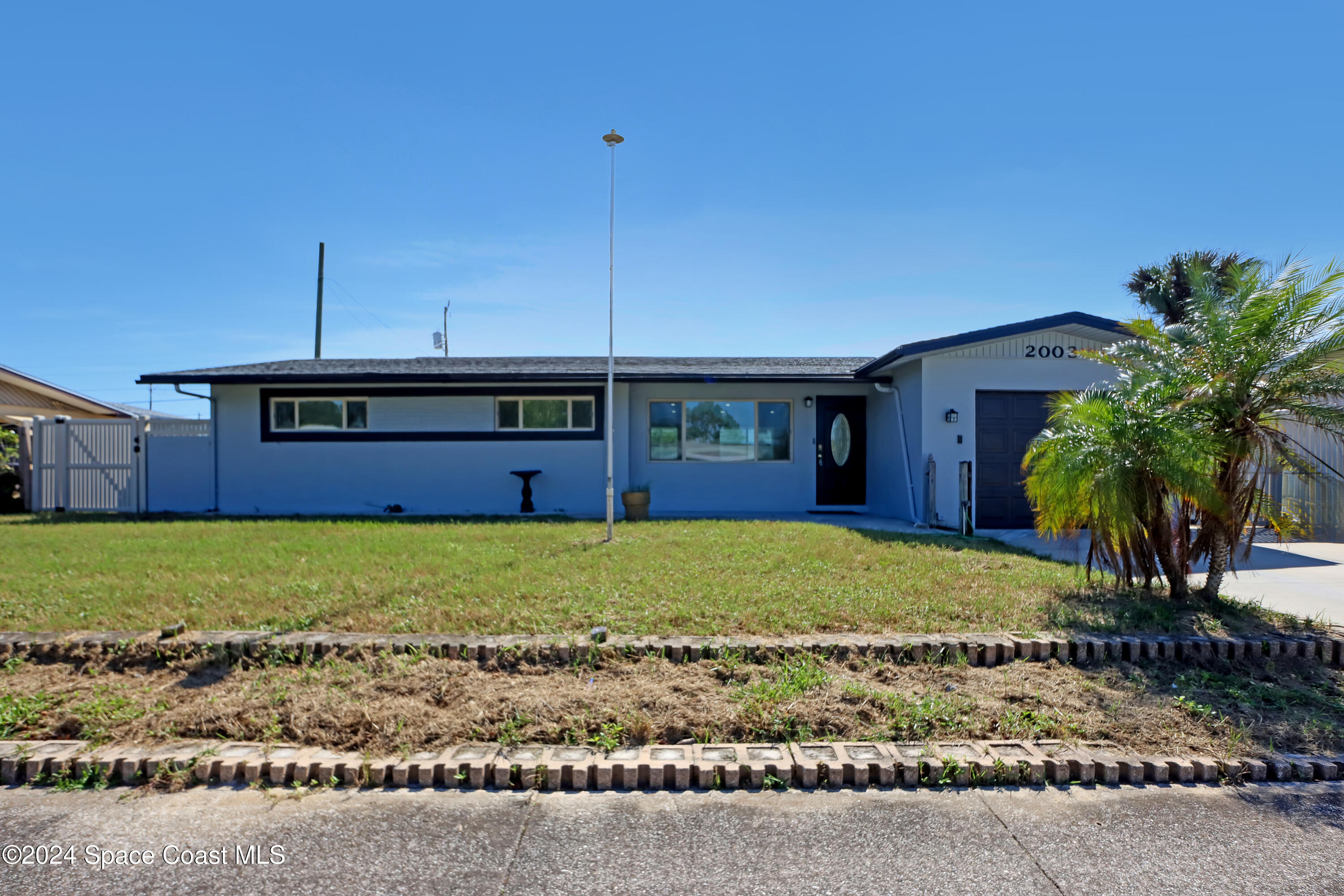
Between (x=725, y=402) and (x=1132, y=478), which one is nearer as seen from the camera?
(x=1132, y=478)

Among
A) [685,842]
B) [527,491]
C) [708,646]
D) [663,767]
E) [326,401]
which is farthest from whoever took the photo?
[326,401]

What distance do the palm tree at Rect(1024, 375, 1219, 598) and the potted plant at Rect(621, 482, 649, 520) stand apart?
261 inches

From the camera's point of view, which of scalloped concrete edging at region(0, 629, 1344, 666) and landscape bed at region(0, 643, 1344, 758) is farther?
scalloped concrete edging at region(0, 629, 1344, 666)

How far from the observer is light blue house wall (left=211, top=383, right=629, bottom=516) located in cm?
1366

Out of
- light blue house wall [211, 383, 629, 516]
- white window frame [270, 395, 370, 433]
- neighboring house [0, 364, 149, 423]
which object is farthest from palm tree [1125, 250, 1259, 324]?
neighboring house [0, 364, 149, 423]

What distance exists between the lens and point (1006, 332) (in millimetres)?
10906

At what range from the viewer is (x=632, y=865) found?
267 centimetres

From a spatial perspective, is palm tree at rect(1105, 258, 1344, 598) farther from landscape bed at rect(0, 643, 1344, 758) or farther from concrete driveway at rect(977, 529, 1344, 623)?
landscape bed at rect(0, 643, 1344, 758)

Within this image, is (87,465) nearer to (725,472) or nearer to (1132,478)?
(725,472)

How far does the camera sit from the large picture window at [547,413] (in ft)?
45.1

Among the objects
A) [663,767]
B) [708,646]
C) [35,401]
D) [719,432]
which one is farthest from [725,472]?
[35,401]

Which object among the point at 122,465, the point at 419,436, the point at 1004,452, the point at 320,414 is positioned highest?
the point at 320,414

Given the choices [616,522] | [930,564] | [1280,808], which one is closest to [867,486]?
[616,522]

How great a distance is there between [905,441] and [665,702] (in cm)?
906
